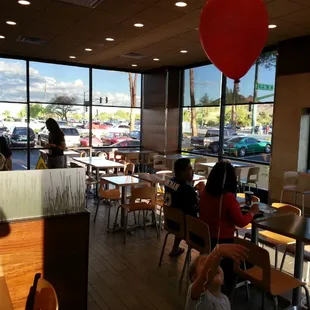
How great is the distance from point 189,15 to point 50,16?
2.05 m

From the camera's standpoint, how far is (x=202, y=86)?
8445 millimetres

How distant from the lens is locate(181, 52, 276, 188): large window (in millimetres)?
6785

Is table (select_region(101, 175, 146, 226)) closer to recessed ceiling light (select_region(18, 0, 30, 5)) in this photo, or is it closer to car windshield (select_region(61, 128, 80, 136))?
recessed ceiling light (select_region(18, 0, 30, 5))

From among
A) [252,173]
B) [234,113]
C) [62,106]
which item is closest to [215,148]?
[234,113]

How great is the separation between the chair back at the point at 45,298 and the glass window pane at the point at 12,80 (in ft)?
24.5

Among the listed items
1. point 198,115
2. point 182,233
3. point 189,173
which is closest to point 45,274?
point 182,233

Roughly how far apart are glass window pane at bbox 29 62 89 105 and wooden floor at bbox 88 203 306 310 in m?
5.08

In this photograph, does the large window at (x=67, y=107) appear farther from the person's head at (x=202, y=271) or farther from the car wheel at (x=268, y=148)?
the person's head at (x=202, y=271)

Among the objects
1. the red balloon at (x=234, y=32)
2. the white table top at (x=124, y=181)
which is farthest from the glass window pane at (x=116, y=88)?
the red balloon at (x=234, y=32)

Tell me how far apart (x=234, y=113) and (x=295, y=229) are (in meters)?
5.22

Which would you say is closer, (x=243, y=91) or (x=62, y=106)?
(x=243, y=91)

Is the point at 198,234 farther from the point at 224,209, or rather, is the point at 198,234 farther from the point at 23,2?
the point at 23,2

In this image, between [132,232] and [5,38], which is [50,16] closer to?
[5,38]

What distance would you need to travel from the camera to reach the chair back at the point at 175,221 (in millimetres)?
3322
